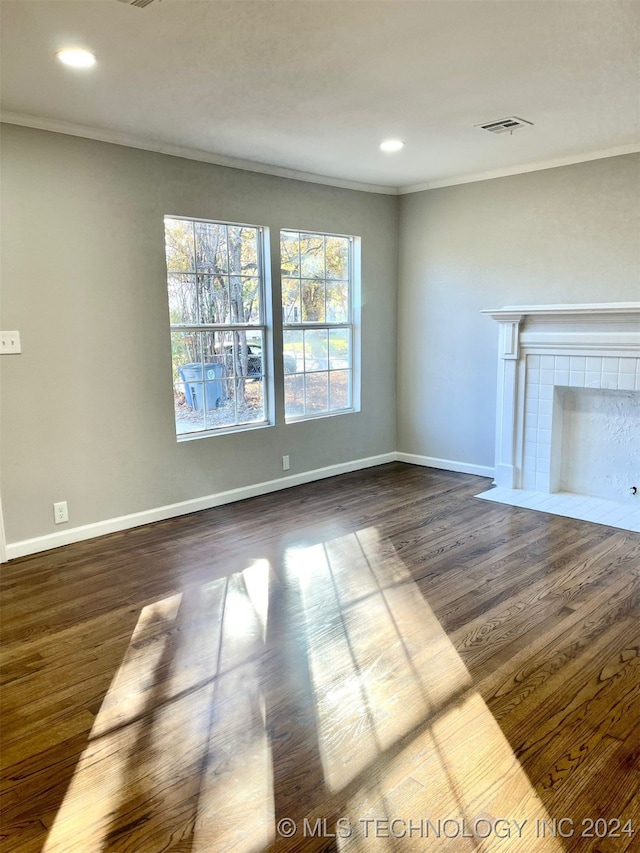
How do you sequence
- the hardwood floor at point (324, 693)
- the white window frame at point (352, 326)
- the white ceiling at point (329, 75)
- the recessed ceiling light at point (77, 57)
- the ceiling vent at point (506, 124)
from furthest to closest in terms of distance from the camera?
1. the white window frame at point (352, 326)
2. the ceiling vent at point (506, 124)
3. the recessed ceiling light at point (77, 57)
4. the white ceiling at point (329, 75)
5. the hardwood floor at point (324, 693)

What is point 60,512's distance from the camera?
383 centimetres

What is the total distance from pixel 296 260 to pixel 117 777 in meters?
4.03

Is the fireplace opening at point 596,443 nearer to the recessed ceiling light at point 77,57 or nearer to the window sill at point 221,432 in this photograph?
the window sill at point 221,432

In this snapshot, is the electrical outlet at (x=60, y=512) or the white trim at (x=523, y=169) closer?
the electrical outlet at (x=60, y=512)

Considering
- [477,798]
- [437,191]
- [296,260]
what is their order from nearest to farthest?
[477,798], [296,260], [437,191]

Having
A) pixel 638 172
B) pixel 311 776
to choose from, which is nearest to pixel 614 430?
pixel 638 172

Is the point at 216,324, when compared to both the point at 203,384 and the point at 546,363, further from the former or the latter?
the point at 546,363

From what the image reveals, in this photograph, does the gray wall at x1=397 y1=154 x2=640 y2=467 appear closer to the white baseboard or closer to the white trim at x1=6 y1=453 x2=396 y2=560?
the white baseboard

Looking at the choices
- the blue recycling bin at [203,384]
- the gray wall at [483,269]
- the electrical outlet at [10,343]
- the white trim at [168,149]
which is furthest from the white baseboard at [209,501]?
the white trim at [168,149]

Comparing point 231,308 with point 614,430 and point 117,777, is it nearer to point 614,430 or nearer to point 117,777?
point 614,430

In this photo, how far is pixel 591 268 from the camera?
15.0 feet

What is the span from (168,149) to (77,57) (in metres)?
1.42

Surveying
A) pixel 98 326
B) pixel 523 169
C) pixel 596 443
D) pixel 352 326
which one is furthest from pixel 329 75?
pixel 596 443

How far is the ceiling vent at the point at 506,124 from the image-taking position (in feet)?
11.9
